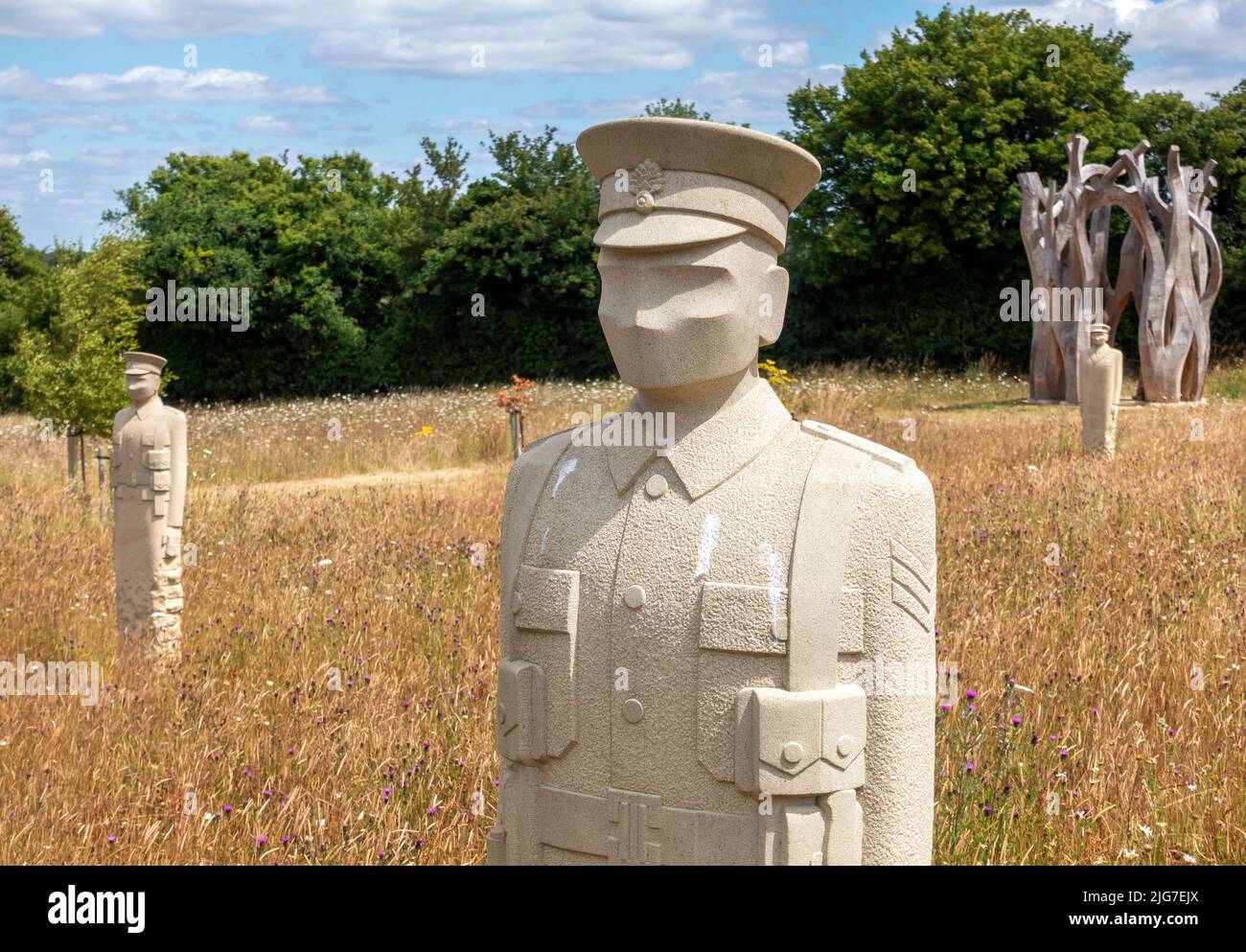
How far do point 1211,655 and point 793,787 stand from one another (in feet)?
12.6

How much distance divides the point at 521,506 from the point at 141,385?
5.17m

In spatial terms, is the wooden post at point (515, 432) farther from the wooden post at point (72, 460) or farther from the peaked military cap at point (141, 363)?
the peaked military cap at point (141, 363)

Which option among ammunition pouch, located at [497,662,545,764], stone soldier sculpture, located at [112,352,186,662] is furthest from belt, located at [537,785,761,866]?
stone soldier sculpture, located at [112,352,186,662]

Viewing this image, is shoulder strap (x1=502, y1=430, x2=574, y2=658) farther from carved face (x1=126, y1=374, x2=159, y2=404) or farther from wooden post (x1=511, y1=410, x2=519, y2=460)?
wooden post (x1=511, y1=410, x2=519, y2=460)

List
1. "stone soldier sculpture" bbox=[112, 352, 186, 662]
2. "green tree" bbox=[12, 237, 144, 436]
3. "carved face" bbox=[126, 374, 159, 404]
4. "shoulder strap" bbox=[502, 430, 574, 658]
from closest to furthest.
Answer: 1. "shoulder strap" bbox=[502, 430, 574, 658]
2. "stone soldier sculpture" bbox=[112, 352, 186, 662]
3. "carved face" bbox=[126, 374, 159, 404]
4. "green tree" bbox=[12, 237, 144, 436]

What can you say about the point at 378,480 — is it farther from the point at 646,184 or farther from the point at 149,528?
the point at 646,184

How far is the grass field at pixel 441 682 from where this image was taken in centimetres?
429

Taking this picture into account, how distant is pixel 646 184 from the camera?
275 cm

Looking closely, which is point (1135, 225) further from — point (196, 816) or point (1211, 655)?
point (196, 816)

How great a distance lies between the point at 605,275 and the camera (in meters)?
2.84

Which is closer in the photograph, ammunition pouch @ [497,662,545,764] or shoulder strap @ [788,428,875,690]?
shoulder strap @ [788,428,875,690]

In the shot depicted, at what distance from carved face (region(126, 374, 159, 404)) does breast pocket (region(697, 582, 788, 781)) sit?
18.6 feet

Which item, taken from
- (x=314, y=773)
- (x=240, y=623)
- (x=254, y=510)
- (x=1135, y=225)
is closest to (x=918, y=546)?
(x=314, y=773)

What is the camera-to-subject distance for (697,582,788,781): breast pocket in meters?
2.59
